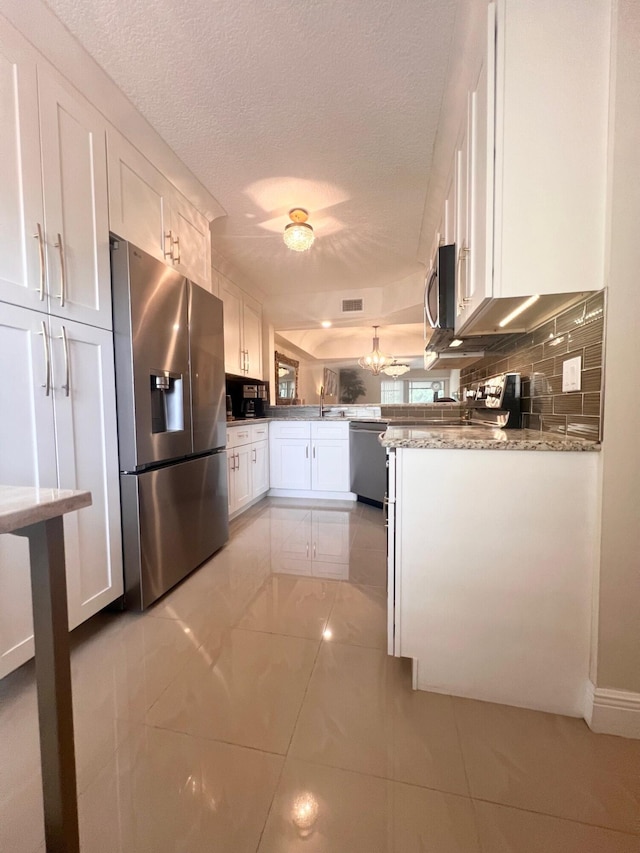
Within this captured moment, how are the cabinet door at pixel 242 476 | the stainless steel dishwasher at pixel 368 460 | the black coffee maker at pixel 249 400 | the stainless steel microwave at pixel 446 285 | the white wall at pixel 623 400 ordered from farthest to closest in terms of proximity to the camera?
the black coffee maker at pixel 249 400 → the stainless steel dishwasher at pixel 368 460 → the cabinet door at pixel 242 476 → the stainless steel microwave at pixel 446 285 → the white wall at pixel 623 400

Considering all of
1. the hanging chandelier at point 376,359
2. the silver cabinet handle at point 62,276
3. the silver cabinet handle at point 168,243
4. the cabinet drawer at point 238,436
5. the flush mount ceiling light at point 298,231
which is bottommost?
the cabinet drawer at point 238,436

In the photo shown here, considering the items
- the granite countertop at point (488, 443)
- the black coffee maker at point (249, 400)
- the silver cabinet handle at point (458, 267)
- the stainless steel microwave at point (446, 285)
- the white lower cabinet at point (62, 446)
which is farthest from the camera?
the black coffee maker at point (249, 400)

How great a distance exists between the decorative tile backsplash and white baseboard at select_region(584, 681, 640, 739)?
2.58ft

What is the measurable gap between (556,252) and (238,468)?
8.80 feet

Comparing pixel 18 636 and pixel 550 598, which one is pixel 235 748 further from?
pixel 550 598

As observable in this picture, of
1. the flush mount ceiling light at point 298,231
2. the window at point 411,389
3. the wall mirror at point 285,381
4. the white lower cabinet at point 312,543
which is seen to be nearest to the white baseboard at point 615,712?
A: the white lower cabinet at point 312,543

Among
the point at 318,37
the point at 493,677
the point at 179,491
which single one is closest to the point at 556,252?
the point at 318,37

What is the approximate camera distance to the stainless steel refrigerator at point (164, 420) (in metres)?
1.62

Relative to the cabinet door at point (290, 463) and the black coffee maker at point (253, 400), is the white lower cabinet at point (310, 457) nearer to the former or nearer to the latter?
the cabinet door at point (290, 463)

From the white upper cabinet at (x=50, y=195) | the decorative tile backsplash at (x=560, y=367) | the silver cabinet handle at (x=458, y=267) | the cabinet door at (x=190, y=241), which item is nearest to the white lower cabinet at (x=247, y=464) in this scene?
the cabinet door at (x=190, y=241)

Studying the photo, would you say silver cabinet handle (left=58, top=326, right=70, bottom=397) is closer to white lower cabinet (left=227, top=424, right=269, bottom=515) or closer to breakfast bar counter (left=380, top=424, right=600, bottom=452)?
breakfast bar counter (left=380, top=424, right=600, bottom=452)

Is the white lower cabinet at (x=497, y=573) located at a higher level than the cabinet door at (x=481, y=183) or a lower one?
lower

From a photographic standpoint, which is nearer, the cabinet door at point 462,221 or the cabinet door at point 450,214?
the cabinet door at point 462,221

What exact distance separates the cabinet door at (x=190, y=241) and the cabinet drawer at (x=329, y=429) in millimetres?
1802
